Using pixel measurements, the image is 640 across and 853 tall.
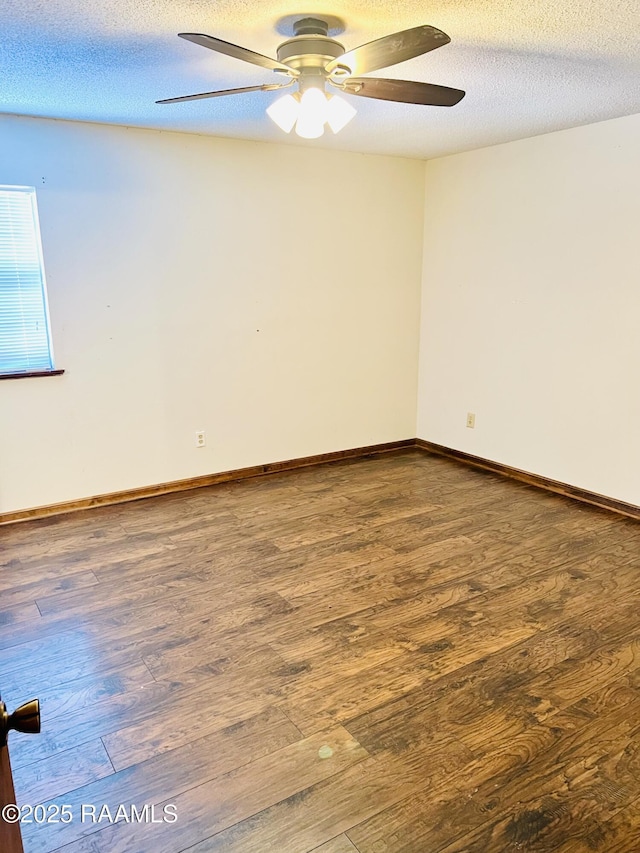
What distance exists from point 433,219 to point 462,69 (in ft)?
7.40

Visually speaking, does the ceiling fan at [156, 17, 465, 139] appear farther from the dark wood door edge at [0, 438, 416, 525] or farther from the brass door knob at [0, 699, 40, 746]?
the dark wood door edge at [0, 438, 416, 525]

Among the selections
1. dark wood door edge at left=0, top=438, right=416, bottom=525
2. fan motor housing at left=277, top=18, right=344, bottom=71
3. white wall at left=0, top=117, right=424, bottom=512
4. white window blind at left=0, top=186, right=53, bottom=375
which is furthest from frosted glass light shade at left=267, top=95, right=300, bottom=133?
dark wood door edge at left=0, top=438, right=416, bottom=525

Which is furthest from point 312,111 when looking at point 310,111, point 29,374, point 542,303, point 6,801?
point 542,303

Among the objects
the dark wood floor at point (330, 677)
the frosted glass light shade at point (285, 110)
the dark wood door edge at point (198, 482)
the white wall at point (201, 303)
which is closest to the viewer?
the dark wood floor at point (330, 677)

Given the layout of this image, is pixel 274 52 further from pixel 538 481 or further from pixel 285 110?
pixel 538 481

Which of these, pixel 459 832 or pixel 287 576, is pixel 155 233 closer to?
pixel 287 576

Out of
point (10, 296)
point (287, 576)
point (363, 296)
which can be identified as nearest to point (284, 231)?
point (363, 296)

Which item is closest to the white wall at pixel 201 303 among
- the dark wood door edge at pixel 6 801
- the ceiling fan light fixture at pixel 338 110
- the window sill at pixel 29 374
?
the window sill at pixel 29 374

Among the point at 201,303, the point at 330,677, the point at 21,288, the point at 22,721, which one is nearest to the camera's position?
the point at 22,721

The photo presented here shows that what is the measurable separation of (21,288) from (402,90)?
2408 mm

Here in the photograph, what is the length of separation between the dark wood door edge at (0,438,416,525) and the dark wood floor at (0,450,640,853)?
16 centimetres

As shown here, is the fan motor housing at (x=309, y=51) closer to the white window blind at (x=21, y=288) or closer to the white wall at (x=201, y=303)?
the white wall at (x=201, y=303)

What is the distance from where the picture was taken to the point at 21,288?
11.1 feet

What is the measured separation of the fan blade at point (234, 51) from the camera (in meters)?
1.68
